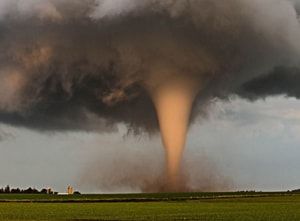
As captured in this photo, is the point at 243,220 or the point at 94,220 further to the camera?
the point at 94,220

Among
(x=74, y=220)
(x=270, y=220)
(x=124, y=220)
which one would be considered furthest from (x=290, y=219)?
(x=74, y=220)

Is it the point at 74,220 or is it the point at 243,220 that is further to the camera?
the point at 74,220

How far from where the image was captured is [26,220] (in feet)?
193

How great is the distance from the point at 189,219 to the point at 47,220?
15.7m

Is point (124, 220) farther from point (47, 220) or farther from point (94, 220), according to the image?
point (47, 220)

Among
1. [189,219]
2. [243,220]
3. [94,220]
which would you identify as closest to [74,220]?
[94,220]

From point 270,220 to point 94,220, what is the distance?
1914 centimetres

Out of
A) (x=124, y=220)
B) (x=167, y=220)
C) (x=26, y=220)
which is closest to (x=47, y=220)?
(x=26, y=220)

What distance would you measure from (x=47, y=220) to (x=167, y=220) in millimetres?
13441

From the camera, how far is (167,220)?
2269 inches

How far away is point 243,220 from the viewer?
184 feet

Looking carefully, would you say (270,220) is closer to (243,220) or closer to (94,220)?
(243,220)

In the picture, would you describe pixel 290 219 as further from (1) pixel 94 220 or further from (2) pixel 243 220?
(1) pixel 94 220

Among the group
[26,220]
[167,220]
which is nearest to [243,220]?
[167,220]
